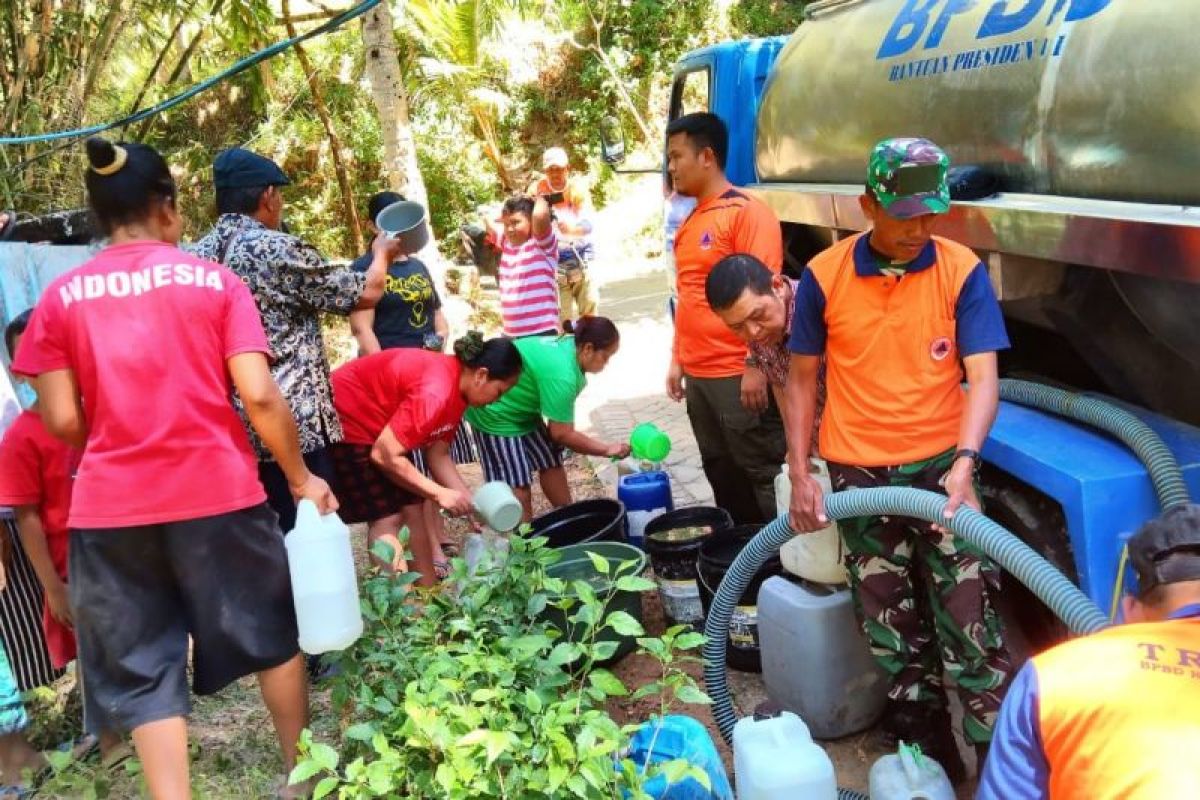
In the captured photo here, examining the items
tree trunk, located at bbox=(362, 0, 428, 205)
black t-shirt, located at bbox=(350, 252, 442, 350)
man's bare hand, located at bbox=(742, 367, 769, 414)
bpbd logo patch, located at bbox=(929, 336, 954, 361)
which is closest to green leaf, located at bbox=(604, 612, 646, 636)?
bpbd logo patch, located at bbox=(929, 336, 954, 361)

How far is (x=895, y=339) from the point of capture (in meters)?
2.73

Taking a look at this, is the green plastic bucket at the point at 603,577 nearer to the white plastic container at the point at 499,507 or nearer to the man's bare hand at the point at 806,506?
the white plastic container at the point at 499,507

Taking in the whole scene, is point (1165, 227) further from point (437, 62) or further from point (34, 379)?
point (437, 62)

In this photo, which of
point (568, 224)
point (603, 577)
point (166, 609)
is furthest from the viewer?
point (568, 224)

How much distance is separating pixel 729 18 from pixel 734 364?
1559 cm

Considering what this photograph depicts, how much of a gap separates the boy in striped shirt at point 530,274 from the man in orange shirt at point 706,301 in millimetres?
1980

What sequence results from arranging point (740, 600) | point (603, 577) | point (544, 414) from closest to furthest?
point (740, 600), point (603, 577), point (544, 414)

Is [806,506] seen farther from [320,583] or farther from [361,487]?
[361,487]

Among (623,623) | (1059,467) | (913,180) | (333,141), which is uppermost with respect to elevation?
(333,141)

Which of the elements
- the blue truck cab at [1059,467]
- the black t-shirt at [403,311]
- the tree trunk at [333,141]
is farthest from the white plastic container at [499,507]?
the tree trunk at [333,141]

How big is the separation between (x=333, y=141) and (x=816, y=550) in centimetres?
1128

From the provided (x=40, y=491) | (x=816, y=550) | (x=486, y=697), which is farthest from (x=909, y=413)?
(x=40, y=491)

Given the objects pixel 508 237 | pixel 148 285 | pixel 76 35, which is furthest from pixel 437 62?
pixel 148 285

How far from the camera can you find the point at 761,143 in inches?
204
